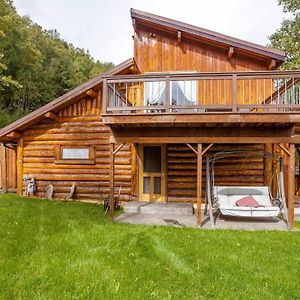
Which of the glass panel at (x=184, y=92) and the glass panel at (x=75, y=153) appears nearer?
the glass panel at (x=184, y=92)

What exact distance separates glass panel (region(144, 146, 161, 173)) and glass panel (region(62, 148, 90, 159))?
7.49ft

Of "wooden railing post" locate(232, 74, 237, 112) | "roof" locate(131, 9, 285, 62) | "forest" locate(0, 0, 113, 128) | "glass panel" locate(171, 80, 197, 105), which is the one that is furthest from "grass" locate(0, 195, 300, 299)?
"forest" locate(0, 0, 113, 128)

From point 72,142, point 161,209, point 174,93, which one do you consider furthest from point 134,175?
point 174,93

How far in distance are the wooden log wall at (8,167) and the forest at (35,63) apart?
26.5 ft

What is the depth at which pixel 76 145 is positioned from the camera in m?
11.6

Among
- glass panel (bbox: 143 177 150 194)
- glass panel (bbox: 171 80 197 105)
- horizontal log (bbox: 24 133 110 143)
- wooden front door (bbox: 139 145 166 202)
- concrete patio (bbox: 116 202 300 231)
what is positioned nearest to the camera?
concrete patio (bbox: 116 202 300 231)

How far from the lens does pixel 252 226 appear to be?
788cm

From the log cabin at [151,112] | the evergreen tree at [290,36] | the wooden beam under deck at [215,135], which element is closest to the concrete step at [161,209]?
the log cabin at [151,112]

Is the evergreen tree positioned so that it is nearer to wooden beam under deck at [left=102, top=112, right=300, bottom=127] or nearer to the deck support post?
wooden beam under deck at [left=102, top=112, right=300, bottom=127]

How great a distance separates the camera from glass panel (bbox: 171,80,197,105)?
1018cm

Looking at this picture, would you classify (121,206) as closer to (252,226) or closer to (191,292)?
(252,226)

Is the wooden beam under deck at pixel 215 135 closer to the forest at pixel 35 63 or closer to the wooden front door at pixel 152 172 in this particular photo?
the wooden front door at pixel 152 172

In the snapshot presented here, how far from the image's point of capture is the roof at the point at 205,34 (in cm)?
983

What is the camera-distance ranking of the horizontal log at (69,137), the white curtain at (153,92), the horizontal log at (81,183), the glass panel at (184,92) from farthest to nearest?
the horizontal log at (69,137) < the horizontal log at (81,183) < the white curtain at (153,92) < the glass panel at (184,92)
